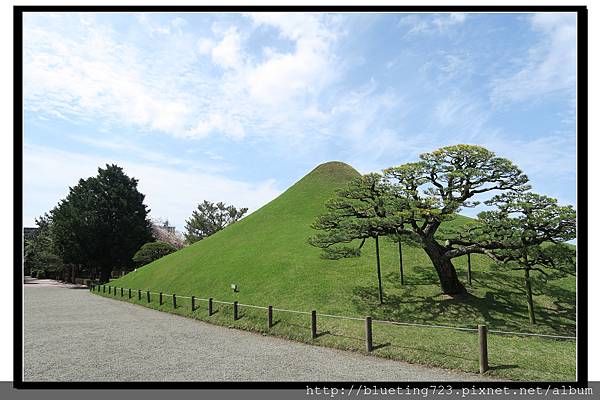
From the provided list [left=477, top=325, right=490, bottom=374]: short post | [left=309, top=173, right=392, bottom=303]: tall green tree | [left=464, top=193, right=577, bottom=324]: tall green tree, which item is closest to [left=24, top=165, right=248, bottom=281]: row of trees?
[left=309, top=173, right=392, bottom=303]: tall green tree

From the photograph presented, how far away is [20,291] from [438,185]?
598 inches

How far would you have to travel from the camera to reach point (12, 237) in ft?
25.9

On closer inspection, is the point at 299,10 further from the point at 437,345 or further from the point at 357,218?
the point at 357,218

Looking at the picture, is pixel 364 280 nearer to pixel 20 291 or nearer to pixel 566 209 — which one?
pixel 566 209

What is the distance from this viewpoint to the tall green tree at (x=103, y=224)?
177ft

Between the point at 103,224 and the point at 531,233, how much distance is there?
53889 millimetres

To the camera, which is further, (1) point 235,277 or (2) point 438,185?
(1) point 235,277

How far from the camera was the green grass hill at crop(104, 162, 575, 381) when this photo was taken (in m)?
10.6

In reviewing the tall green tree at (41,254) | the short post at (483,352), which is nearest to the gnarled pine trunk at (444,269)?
the short post at (483,352)

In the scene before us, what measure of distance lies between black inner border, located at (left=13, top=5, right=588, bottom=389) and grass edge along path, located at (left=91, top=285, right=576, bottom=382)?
3.81 ft

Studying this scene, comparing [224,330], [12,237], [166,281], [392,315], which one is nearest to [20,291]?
[12,237]

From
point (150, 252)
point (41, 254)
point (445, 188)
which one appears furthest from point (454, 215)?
point (41, 254)

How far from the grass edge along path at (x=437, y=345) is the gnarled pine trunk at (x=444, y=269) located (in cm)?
485

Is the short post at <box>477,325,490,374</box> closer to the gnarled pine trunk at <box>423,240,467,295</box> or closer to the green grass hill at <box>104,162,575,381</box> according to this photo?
the green grass hill at <box>104,162,575,381</box>
